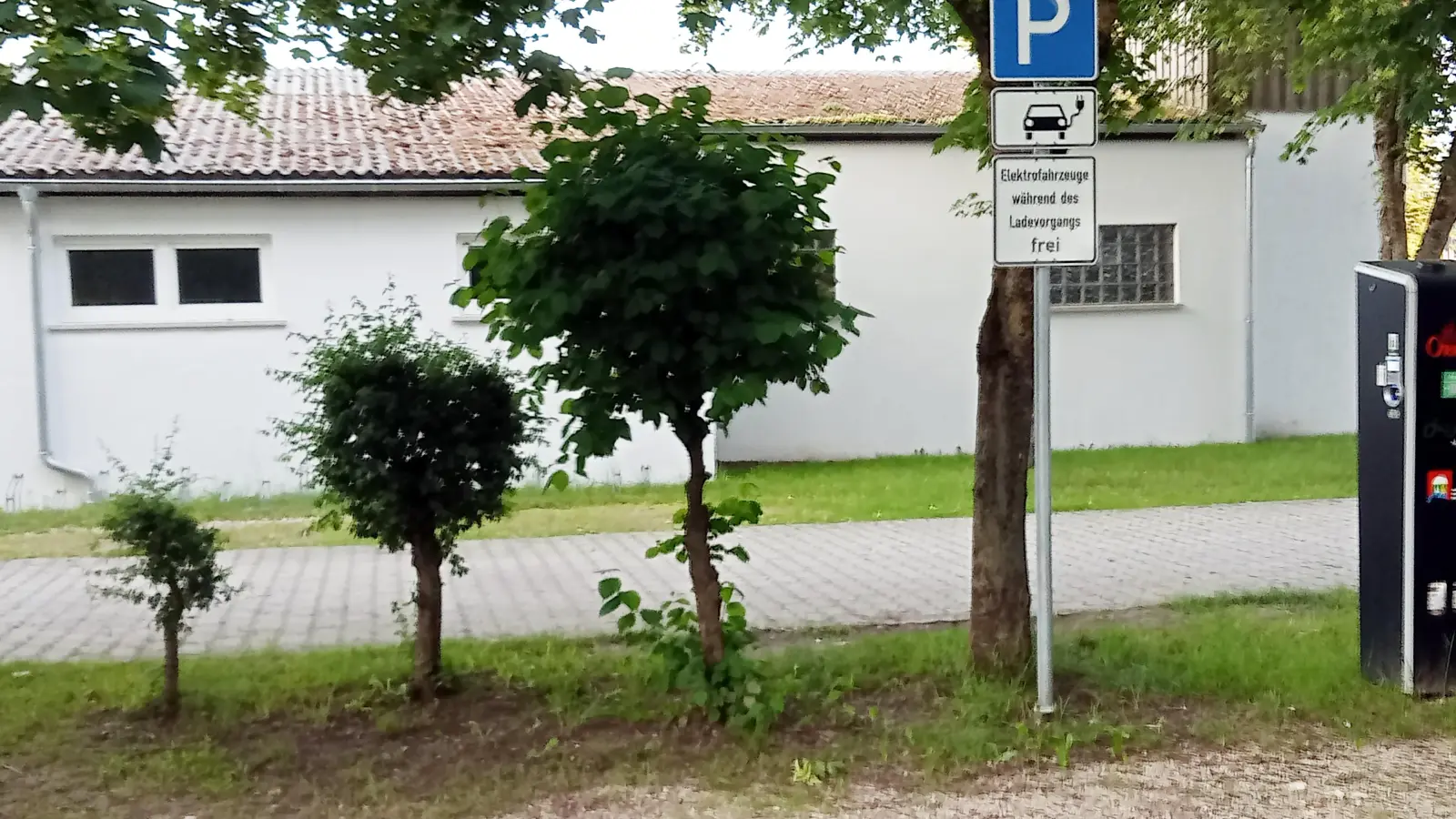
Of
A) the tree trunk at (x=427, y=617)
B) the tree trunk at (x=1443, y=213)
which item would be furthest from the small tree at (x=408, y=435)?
the tree trunk at (x=1443, y=213)

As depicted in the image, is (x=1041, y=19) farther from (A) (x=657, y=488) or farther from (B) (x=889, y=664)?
(A) (x=657, y=488)

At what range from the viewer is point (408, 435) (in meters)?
5.24

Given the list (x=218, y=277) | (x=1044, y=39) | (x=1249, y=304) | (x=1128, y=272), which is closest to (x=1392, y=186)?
(x=1128, y=272)

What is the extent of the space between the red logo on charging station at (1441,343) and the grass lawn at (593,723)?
1.45m

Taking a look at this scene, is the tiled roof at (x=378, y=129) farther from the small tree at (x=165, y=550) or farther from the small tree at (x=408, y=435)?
the small tree at (x=165, y=550)

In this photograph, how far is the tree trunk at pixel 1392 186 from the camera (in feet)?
38.0

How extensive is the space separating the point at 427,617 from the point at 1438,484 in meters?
4.39

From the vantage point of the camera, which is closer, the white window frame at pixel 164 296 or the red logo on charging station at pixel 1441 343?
the red logo on charging station at pixel 1441 343

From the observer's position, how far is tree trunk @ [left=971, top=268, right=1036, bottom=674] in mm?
5457

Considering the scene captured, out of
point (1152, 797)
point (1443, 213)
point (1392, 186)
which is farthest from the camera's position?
point (1392, 186)

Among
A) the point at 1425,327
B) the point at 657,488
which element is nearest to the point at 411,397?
the point at 1425,327

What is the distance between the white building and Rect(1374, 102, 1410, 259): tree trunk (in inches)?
175

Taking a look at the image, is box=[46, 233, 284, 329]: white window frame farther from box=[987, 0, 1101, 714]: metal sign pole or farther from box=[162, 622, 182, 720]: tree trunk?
box=[987, 0, 1101, 714]: metal sign pole

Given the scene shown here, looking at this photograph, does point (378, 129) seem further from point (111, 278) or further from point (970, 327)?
point (970, 327)
